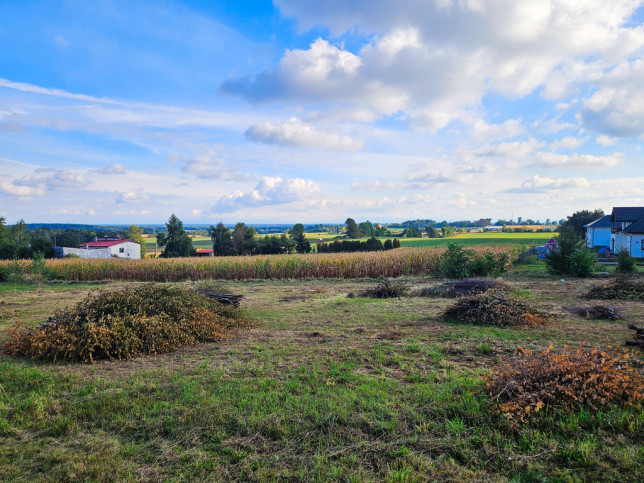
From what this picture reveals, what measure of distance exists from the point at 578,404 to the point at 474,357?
2285 millimetres

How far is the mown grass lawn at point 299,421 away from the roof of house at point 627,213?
130 ft

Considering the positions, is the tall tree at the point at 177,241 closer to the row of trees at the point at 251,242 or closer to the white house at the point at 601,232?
the row of trees at the point at 251,242

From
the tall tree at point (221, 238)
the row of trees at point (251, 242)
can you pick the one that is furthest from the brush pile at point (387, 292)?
the tall tree at point (221, 238)

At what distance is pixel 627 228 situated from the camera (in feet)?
113

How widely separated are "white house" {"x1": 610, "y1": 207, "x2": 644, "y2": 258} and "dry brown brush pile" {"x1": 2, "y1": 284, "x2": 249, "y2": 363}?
126 feet

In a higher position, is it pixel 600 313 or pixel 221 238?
pixel 221 238

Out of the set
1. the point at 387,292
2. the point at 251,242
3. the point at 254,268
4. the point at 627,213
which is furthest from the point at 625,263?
the point at 251,242

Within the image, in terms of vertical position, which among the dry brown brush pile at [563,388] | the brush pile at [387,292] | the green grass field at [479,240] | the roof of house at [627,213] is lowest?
the brush pile at [387,292]

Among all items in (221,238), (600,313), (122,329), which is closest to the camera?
(122,329)

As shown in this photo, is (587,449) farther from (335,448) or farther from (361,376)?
(361,376)

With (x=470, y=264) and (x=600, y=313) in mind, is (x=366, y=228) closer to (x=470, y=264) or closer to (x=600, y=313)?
(x=470, y=264)

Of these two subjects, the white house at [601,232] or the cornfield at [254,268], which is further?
the white house at [601,232]

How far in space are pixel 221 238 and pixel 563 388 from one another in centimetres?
6038

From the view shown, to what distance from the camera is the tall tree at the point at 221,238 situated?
197ft
